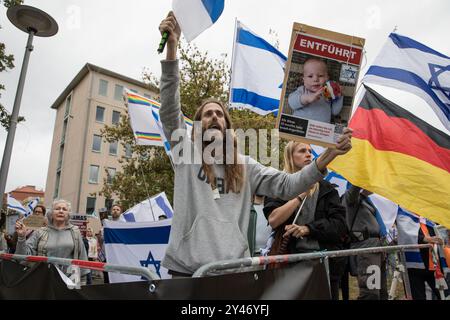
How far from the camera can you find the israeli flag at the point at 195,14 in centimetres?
235

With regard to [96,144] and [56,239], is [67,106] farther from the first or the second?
[56,239]

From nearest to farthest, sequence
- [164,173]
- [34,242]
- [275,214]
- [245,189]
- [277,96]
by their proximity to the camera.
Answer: [245,189], [275,214], [34,242], [277,96], [164,173]

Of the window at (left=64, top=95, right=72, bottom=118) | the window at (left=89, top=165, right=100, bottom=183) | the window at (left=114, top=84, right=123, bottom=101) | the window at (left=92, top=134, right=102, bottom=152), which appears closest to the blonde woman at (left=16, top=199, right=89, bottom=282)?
the window at (left=89, top=165, right=100, bottom=183)

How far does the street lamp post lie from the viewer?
6.13m

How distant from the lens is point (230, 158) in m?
2.49

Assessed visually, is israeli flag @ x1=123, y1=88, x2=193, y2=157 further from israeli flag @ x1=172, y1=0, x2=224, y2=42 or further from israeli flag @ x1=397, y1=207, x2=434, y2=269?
israeli flag @ x1=172, y1=0, x2=224, y2=42

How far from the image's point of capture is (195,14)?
2445mm

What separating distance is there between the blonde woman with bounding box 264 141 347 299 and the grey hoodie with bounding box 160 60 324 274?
0.48 meters

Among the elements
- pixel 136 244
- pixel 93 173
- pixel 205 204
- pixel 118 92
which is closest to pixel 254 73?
pixel 136 244


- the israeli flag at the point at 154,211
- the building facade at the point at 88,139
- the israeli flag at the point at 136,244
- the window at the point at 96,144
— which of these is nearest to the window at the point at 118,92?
the building facade at the point at 88,139

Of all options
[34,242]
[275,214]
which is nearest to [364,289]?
[275,214]

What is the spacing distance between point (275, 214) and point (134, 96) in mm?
5489

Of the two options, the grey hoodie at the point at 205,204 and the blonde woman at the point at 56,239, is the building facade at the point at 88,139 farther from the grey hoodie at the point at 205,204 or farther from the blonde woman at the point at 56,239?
the grey hoodie at the point at 205,204
